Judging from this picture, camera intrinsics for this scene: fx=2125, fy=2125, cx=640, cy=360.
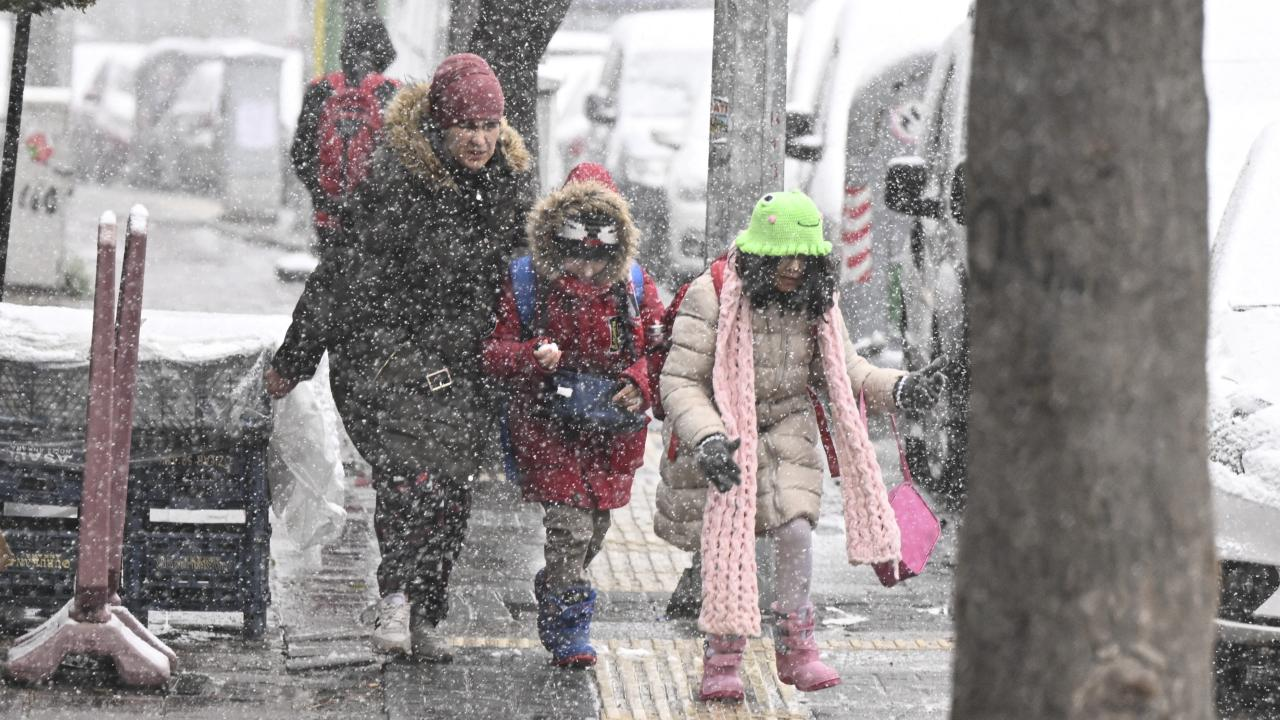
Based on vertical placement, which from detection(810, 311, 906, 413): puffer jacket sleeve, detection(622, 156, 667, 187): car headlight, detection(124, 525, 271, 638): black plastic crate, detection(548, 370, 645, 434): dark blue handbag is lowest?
detection(124, 525, 271, 638): black plastic crate

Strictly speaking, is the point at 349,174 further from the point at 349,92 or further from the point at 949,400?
the point at 949,400

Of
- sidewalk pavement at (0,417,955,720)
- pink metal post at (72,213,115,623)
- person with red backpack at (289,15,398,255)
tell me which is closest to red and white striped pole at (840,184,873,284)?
person with red backpack at (289,15,398,255)

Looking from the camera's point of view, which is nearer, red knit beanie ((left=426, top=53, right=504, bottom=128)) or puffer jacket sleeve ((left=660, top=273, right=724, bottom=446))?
puffer jacket sleeve ((left=660, top=273, right=724, bottom=446))

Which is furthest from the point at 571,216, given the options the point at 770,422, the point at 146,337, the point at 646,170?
the point at 646,170

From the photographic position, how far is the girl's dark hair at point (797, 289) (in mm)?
6152

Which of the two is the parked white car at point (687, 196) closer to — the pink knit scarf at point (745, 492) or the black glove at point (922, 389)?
the pink knit scarf at point (745, 492)

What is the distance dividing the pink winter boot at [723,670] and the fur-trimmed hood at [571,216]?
3.79ft

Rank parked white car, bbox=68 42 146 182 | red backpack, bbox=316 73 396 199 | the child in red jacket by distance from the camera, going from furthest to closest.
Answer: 1. parked white car, bbox=68 42 146 182
2. red backpack, bbox=316 73 396 199
3. the child in red jacket

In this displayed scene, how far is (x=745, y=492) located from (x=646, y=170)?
10146 millimetres

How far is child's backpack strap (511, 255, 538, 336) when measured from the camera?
6.51m

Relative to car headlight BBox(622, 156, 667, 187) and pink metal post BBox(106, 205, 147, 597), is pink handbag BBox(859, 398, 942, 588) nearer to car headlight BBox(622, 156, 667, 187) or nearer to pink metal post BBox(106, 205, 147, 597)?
pink metal post BBox(106, 205, 147, 597)

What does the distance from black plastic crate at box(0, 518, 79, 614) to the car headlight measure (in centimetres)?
976

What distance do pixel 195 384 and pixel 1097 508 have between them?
13.6ft

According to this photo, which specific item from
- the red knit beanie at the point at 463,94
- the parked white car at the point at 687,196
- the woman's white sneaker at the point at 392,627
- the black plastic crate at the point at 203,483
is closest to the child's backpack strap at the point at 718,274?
the red knit beanie at the point at 463,94
